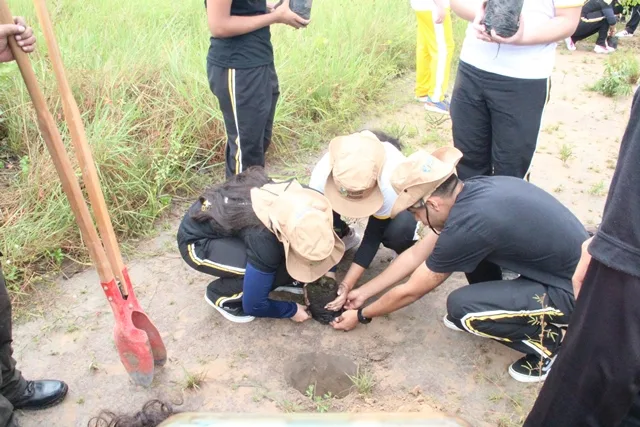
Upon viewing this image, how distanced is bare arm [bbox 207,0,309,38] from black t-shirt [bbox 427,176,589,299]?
137 cm

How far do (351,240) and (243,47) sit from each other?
1.23 meters

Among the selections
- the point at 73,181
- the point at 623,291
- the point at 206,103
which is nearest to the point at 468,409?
the point at 623,291

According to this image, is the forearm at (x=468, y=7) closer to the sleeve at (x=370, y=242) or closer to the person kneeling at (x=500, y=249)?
the person kneeling at (x=500, y=249)

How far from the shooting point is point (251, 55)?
3.10m

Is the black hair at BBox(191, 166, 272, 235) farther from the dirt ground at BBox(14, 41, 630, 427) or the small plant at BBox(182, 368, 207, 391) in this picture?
the small plant at BBox(182, 368, 207, 391)

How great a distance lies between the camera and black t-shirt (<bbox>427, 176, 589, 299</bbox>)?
7.59 ft

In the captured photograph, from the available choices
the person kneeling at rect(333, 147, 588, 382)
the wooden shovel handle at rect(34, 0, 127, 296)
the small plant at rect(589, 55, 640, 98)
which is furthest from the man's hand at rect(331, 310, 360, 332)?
the small plant at rect(589, 55, 640, 98)

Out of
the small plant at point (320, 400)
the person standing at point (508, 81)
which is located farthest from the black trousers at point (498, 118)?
the small plant at point (320, 400)

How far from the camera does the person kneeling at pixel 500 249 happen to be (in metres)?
2.32

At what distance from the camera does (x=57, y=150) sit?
217 cm

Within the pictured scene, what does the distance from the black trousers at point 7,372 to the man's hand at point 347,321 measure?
4.52 ft

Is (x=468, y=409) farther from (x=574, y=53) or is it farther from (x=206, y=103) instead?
(x=574, y=53)

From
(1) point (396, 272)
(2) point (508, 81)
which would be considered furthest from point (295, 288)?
(2) point (508, 81)

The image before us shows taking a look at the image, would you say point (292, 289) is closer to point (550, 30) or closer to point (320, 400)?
point (320, 400)
